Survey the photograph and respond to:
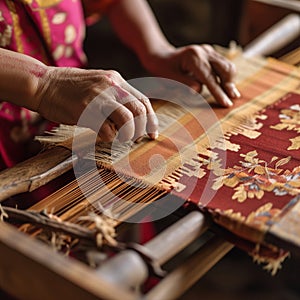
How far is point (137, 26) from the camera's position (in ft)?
4.75

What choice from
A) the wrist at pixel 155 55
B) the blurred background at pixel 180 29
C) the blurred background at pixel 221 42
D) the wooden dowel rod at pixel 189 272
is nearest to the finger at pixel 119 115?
the wooden dowel rod at pixel 189 272

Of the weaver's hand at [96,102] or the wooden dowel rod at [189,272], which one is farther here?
the weaver's hand at [96,102]

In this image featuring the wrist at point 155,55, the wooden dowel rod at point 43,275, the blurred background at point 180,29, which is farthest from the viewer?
the blurred background at point 180,29

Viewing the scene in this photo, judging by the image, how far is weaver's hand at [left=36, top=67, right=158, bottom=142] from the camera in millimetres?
893

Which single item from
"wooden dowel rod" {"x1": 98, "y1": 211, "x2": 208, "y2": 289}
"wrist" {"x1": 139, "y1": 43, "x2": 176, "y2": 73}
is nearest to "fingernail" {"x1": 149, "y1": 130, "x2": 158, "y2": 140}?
"wooden dowel rod" {"x1": 98, "y1": 211, "x2": 208, "y2": 289}

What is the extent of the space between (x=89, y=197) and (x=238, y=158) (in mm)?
254

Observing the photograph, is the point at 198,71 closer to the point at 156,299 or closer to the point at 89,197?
the point at 89,197

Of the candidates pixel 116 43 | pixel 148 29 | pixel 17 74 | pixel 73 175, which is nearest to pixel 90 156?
pixel 73 175

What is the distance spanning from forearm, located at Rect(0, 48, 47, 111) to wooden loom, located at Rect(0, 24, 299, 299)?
15 cm

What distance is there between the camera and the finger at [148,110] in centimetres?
93

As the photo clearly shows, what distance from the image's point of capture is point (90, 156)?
0.95 meters

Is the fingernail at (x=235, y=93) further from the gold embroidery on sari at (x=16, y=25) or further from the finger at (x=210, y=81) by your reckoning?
the gold embroidery on sari at (x=16, y=25)

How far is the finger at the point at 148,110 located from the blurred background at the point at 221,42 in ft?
2.48

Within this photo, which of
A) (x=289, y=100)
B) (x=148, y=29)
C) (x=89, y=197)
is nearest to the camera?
(x=89, y=197)
